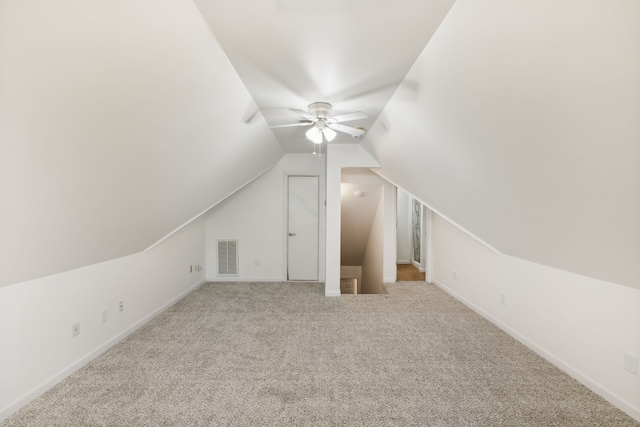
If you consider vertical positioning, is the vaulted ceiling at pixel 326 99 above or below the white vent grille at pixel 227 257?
above

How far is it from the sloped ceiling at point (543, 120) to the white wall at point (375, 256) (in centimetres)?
279

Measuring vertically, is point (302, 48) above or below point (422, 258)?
above

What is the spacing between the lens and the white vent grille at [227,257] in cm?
546

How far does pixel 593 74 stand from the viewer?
3.85 ft

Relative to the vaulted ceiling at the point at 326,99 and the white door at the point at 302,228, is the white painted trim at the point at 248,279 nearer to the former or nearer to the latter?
the white door at the point at 302,228

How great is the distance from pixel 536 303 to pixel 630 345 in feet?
2.74

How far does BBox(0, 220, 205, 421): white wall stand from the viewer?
79.0 inches

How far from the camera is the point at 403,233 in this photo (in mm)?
8320

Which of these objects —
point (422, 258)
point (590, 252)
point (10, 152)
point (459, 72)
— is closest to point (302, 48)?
point (459, 72)

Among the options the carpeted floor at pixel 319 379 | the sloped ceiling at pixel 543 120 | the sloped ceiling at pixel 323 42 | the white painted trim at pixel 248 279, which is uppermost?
the sloped ceiling at pixel 323 42

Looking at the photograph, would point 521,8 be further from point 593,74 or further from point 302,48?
point 302,48

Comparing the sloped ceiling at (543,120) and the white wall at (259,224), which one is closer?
the sloped ceiling at (543,120)

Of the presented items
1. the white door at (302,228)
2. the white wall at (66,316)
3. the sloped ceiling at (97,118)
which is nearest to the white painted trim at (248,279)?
the white door at (302,228)

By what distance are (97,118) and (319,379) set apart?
2326 mm
